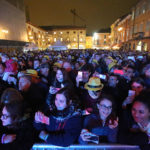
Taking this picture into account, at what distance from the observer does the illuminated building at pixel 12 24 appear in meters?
30.4

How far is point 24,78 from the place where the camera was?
3146 millimetres

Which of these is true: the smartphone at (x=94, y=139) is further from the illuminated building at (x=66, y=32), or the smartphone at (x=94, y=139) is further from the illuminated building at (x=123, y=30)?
the illuminated building at (x=66, y=32)

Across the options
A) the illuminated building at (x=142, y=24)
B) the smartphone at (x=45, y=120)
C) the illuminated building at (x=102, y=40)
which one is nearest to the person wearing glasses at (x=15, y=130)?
the smartphone at (x=45, y=120)

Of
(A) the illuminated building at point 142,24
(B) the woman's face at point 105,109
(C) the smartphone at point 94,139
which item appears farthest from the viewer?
(A) the illuminated building at point 142,24

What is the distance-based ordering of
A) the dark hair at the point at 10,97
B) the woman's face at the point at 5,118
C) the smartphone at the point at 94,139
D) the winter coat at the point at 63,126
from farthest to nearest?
the dark hair at the point at 10,97, the winter coat at the point at 63,126, the woman's face at the point at 5,118, the smartphone at the point at 94,139

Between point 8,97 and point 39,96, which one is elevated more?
point 8,97

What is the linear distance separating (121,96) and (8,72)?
3.74 metres

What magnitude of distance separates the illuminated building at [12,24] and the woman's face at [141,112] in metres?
30.6

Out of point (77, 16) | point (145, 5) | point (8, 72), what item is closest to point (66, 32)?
point (77, 16)

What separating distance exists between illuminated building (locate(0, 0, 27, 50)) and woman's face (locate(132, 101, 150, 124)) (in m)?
30.6

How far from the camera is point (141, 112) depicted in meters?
1.83

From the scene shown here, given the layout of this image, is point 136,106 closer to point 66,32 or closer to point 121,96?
point 121,96

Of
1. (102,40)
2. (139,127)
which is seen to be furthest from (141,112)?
(102,40)

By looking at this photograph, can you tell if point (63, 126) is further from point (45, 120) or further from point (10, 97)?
point (10, 97)
